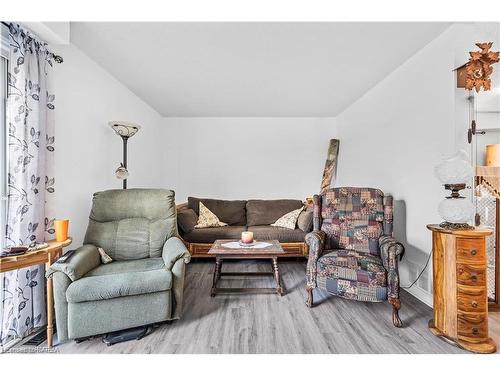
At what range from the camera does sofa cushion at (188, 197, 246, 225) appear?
410cm

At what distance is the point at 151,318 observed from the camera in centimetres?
187

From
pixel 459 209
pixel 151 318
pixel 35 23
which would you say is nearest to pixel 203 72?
pixel 35 23

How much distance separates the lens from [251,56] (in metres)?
2.50

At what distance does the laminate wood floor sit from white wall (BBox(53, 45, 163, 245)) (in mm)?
1320

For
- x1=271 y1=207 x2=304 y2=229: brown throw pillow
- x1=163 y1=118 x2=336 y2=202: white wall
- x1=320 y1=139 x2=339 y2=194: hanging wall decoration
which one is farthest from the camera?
x1=163 y1=118 x2=336 y2=202: white wall

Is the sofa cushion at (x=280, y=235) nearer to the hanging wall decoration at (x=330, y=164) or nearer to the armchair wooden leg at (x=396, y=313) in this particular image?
the hanging wall decoration at (x=330, y=164)

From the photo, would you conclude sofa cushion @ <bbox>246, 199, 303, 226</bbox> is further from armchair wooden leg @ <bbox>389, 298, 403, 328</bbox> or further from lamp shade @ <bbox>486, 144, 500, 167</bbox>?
lamp shade @ <bbox>486, 144, 500, 167</bbox>

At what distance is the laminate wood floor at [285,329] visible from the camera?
1720 mm

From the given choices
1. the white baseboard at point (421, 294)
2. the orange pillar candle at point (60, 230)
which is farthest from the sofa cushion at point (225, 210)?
the white baseboard at point (421, 294)

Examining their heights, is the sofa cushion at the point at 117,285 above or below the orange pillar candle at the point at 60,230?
below

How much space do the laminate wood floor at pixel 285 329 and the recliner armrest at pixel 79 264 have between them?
1.65ft

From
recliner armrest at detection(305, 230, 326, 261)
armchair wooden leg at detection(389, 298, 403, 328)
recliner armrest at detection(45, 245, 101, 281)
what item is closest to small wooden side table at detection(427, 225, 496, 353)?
armchair wooden leg at detection(389, 298, 403, 328)

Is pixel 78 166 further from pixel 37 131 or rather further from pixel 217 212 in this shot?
pixel 217 212

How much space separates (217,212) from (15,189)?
260 cm
